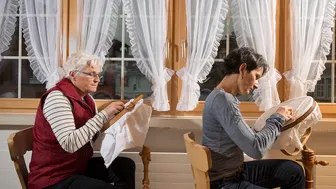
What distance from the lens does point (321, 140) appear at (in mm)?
2488

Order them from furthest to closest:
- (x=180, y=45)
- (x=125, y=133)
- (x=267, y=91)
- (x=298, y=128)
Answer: (x=180, y=45) < (x=267, y=91) < (x=125, y=133) < (x=298, y=128)

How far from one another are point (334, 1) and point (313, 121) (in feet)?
3.46

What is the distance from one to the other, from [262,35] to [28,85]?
1584mm

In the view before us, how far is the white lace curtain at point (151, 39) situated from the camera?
2.38 m

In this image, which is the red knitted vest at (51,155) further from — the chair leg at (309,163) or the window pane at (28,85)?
the chair leg at (309,163)

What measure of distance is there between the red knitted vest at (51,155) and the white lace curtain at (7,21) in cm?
95

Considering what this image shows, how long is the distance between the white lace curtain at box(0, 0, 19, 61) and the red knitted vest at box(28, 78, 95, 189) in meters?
0.95

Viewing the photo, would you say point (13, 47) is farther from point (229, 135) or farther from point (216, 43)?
point (229, 135)

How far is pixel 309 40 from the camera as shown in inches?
93.3

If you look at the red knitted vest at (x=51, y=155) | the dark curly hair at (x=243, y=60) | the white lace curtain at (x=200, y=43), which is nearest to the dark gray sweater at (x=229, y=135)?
the dark curly hair at (x=243, y=60)

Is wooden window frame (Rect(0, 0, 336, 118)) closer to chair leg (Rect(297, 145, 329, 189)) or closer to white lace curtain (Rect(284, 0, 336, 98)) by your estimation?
white lace curtain (Rect(284, 0, 336, 98))

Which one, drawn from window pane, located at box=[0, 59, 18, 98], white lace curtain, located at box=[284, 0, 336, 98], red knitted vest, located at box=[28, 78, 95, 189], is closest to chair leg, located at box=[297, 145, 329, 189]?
white lace curtain, located at box=[284, 0, 336, 98]

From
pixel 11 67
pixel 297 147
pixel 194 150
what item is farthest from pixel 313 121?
pixel 11 67

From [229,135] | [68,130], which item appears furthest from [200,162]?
[68,130]
